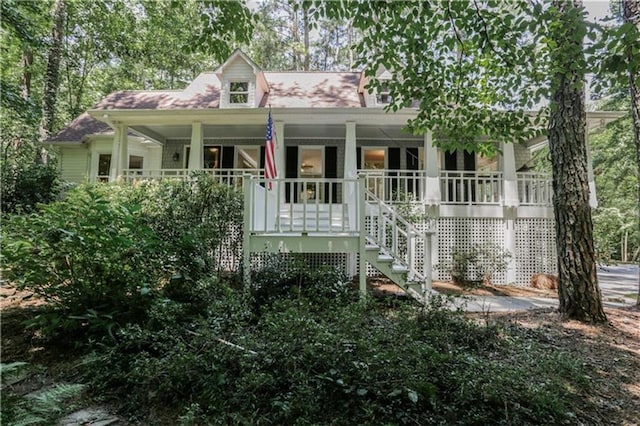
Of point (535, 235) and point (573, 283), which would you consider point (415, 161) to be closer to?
point (535, 235)

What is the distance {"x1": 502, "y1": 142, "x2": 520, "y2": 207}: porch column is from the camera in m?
8.05

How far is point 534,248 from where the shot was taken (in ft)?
26.6

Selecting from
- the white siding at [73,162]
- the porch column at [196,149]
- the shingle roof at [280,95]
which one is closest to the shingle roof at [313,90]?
the shingle roof at [280,95]

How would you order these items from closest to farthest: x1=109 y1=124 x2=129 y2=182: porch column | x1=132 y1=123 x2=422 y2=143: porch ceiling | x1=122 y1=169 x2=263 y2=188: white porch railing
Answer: x1=122 y1=169 x2=263 y2=188: white porch railing < x1=109 y1=124 x2=129 y2=182: porch column < x1=132 y1=123 x2=422 y2=143: porch ceiling

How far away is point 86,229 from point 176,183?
9.30 ft

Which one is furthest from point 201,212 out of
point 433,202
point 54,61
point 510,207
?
point 54,61

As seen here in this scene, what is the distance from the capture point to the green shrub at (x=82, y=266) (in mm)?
3367

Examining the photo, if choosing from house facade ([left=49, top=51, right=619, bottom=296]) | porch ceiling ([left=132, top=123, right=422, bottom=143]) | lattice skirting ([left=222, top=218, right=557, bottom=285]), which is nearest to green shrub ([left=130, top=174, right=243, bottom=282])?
house facade ([left=49, top=51, right=619, bottom=296])

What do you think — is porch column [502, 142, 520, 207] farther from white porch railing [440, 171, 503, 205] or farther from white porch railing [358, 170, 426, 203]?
white porch railing [358, 170, 426, 203]

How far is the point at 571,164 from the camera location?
467 centimetres

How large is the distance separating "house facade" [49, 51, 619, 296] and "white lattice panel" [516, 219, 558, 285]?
0.02 meters

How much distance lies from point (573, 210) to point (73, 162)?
15890 mm

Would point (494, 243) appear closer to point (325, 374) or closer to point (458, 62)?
point (458, 62)

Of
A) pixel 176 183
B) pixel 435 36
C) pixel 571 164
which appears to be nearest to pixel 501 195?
pixel 571 164
